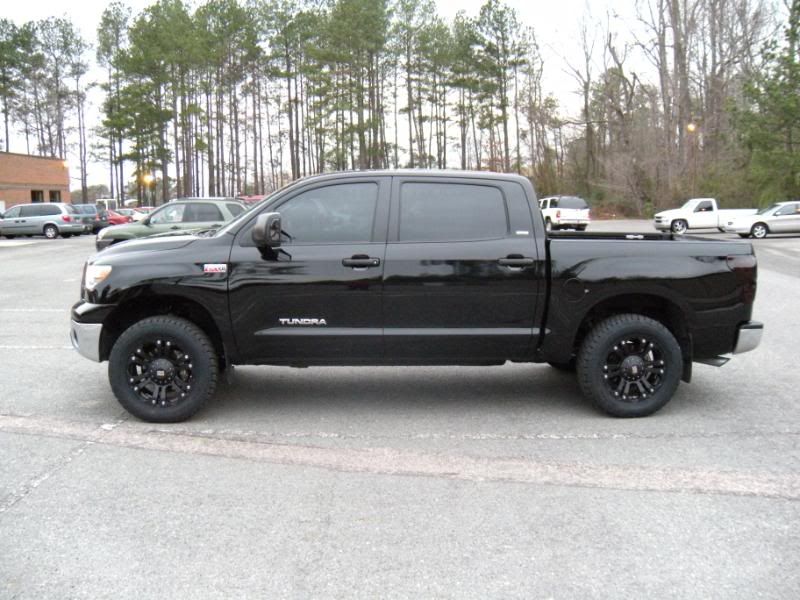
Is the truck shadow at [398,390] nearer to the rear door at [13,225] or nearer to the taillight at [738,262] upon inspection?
the taillight at [738,262]

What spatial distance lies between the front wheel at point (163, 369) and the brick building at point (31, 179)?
50.4m

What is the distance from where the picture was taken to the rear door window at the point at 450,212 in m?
5.46

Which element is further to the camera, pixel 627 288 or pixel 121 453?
pixel 627 288

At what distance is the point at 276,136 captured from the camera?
7631 cm

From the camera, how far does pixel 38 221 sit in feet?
112

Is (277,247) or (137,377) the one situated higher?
(277,247)

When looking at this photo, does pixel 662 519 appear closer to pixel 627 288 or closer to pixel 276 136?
pixel 627 288

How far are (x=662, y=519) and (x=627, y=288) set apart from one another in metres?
2.09

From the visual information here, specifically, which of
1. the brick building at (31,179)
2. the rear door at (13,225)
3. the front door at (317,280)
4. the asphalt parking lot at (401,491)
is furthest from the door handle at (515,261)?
the brick building at (31,179)

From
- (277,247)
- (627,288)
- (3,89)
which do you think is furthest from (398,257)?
(3,89)

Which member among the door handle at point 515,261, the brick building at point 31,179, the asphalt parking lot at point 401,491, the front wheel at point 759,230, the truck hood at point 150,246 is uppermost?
the brick building at point 31,179

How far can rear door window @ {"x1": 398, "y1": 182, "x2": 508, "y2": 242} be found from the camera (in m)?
5.46

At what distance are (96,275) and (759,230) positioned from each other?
30.1 meters

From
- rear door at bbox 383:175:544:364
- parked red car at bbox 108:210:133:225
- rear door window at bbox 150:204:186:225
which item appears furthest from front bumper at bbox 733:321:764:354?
parked red car at bbox 108:210:133:225
